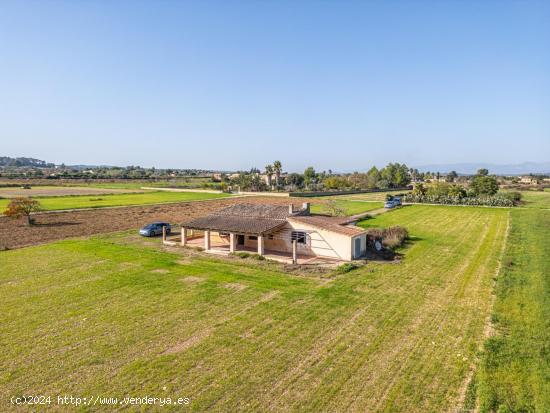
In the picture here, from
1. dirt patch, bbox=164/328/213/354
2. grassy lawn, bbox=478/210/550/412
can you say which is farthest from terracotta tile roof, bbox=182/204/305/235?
grassy lawn, bbox=478/210/550/412

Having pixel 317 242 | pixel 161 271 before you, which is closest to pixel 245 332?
pixel 161 271

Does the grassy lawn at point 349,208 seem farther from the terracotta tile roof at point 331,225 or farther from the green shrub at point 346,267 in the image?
the green shrub at point 346,267

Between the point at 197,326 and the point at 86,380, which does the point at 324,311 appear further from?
the point at 86,380

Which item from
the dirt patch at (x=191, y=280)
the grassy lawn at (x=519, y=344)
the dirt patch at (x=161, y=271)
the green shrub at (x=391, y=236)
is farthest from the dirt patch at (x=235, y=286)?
the green shrub at (x=391, y=236)

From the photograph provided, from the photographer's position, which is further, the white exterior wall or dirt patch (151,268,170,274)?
the white exterior wall

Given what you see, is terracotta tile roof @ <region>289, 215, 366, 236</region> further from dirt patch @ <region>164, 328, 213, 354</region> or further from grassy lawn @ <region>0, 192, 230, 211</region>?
grassy lawn @ <region>0, 192, 230, 211</region>

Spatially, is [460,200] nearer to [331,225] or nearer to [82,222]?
[331,225]
